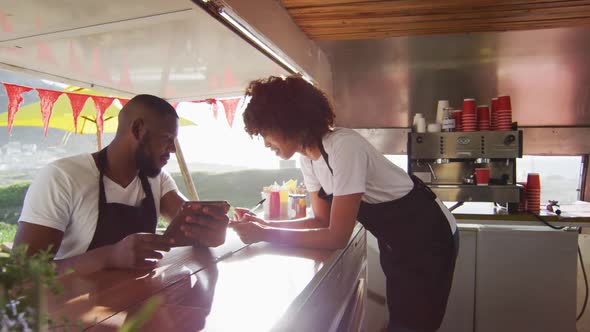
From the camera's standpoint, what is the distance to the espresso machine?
3.08 m

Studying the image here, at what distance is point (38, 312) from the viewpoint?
1.47ft

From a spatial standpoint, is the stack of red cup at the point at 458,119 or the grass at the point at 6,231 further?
the grass at the point at 6,231

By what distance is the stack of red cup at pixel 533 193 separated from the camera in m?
3.16

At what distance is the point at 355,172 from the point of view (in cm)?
144

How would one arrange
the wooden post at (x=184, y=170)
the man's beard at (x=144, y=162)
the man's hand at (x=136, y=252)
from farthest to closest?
the wooden post at (x=184, y=170) < the man's beard at (x=144, y=162) < the man's hand at (x=136, y=252)

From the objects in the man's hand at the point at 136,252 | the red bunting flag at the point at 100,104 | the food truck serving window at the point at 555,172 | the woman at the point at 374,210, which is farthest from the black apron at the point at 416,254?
the red bunting flag at the point at 100,104

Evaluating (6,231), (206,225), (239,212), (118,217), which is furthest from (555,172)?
(6,231)

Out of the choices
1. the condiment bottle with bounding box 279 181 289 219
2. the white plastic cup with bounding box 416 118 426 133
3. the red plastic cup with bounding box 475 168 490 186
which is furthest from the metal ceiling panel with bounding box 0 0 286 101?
the red plastic cup with bounding box 475 168 490 186

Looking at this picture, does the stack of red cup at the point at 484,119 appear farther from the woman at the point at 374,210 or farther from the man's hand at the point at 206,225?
the man's hand at the point at 206,225

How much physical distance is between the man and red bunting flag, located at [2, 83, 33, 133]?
1941mm

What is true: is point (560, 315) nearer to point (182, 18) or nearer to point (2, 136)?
point (182, 18)

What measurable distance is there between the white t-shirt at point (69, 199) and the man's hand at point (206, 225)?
0.34 m

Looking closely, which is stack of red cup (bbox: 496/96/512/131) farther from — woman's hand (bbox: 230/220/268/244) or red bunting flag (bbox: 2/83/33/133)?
red bunting flag (bbox: 2/83/33/133)

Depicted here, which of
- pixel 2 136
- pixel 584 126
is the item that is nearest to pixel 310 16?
pixel 584 126
